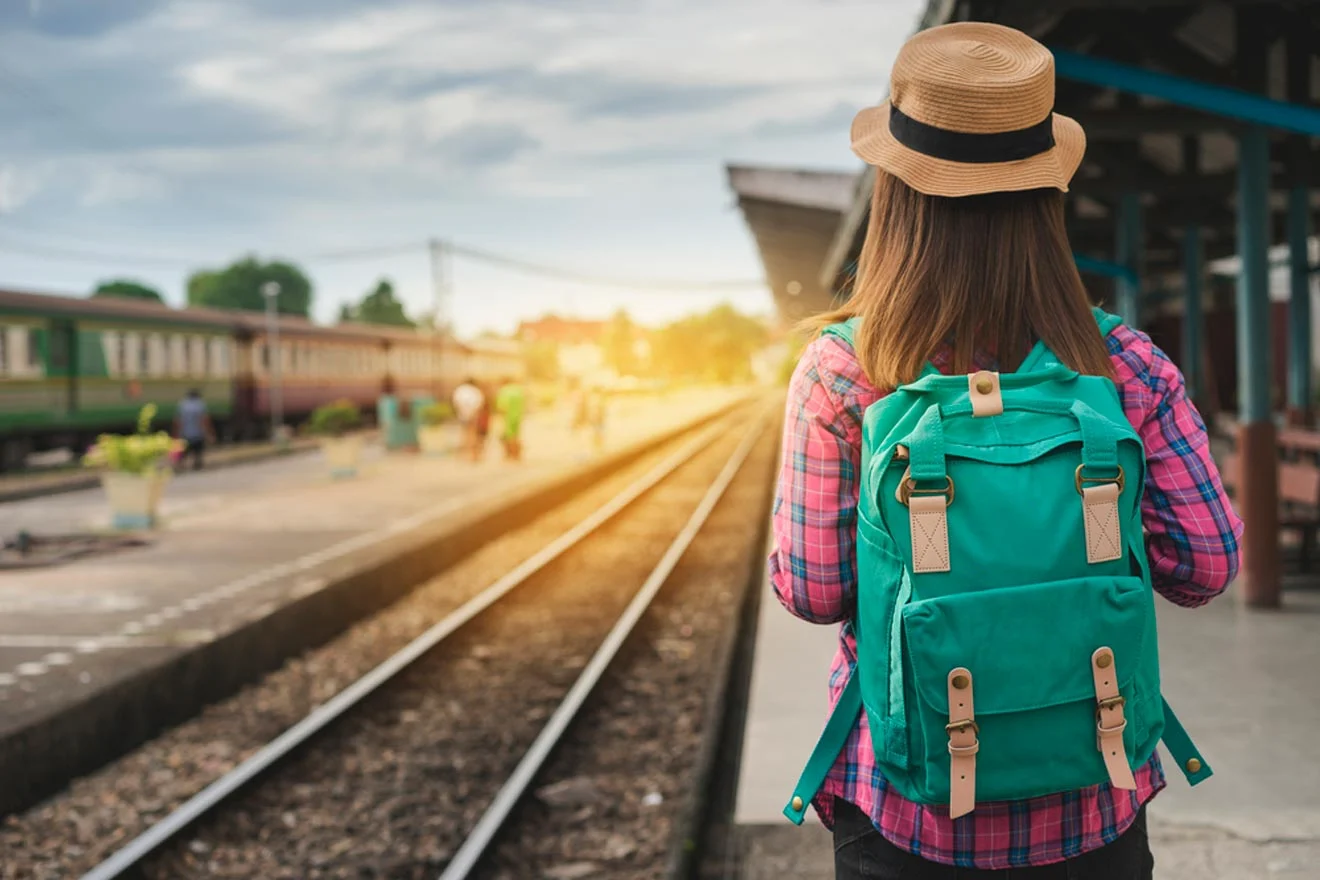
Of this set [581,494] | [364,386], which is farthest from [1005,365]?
[364,386]

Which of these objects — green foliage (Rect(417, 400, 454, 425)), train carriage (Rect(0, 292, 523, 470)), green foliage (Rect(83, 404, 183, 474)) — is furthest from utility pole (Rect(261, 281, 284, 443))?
green foliage (Rect(83, 404, 183, 474))

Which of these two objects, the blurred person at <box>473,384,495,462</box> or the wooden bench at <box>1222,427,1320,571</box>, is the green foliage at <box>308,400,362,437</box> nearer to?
the blurred person at <box>473,384,495,462</box>

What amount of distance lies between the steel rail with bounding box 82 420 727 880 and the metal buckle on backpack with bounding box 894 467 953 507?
441 centimetres

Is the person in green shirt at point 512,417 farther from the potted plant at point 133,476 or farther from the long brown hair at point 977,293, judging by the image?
the long brown hair at point 977,293

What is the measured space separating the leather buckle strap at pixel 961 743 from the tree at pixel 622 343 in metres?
117

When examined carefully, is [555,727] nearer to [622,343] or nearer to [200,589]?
[200,589]

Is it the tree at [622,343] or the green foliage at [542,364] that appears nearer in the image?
the green foliage at [542,364]

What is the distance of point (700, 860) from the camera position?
5.18 meters

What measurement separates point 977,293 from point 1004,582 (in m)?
0.37

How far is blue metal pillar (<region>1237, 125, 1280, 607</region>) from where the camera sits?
689cm

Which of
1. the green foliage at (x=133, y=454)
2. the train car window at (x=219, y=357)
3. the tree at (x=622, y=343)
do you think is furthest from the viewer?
the tree at (x=622, y=343)

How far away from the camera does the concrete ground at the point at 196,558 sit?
7887mm

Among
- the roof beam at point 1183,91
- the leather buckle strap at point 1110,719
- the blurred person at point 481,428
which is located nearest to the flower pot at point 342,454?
the blurred person at point 481,428

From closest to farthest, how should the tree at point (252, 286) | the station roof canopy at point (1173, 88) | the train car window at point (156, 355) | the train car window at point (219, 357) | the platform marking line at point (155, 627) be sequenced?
the station roof canopy at point (1173, 88) → the platform marking line at point (155, 627) → the train car window at point (156, 355) → the train car window at point (219, 357) → the tree at point (252, 286)
